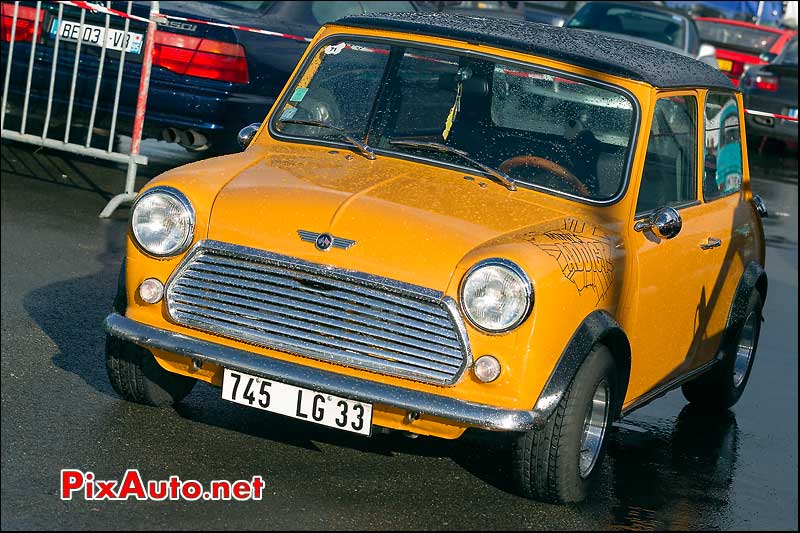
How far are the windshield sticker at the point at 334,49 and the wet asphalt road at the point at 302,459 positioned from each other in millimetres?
1630

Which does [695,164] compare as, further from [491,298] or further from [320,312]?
[320,312]

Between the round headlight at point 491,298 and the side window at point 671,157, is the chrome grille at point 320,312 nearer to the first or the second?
the round headlight at point 491,298

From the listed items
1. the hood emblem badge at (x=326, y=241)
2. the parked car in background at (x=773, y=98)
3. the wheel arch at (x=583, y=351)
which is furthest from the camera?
the parked car in background at (x=773, y=98)

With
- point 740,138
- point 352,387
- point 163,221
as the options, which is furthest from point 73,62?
point 352,387

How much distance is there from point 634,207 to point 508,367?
1.24 metres

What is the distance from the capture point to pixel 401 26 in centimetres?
647

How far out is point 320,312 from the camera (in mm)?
5133

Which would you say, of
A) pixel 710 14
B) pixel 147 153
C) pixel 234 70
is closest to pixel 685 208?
pixel 234 70

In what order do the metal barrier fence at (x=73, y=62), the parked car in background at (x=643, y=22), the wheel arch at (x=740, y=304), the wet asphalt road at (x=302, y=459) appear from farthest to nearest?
1. the parked car in background at (x=643, y=22)
2. the metal barrier fence at (x=73, y=62)
3. the wheel arch at (x=740, y=304)
4. the wet asphalt road at (x=302, y=459)

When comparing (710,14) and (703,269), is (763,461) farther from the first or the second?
(710,14)

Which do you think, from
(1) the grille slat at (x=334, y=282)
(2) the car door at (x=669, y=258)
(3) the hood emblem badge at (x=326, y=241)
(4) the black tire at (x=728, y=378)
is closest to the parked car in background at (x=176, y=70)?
(4) the black tire at (x=728, y=378)

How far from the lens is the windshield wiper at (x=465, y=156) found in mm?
5887

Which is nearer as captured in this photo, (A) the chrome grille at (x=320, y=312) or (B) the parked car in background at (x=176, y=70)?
(A) the chrome grille at (x=320, y=312)

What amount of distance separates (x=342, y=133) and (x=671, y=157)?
146 centimetres
